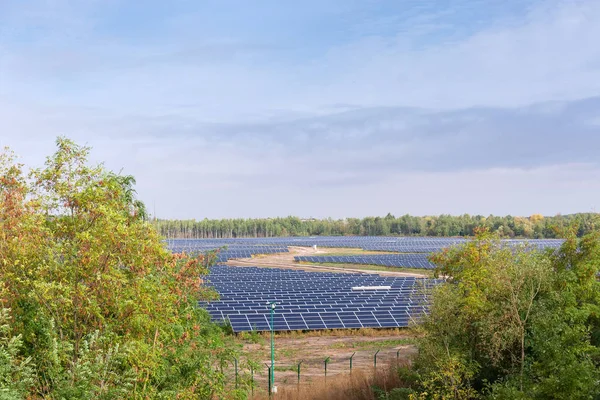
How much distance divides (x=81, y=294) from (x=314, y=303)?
141 feet

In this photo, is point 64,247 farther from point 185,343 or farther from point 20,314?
point 185,343

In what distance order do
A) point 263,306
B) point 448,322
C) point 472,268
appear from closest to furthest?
point 448,322
point 472,268
point 263,306

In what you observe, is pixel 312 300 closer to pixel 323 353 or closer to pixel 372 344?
pixel 372 344

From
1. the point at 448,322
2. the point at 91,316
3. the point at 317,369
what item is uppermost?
the point at 91,316

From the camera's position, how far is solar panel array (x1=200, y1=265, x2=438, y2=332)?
51.2 m

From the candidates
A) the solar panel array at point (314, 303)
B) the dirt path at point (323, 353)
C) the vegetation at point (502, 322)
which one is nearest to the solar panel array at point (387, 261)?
the solar panel array at point (314, 303)

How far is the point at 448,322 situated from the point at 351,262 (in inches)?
3339

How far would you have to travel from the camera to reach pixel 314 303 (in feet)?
190

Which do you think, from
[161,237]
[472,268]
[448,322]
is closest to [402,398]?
[448,322]

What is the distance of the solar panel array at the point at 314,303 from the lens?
5116cm

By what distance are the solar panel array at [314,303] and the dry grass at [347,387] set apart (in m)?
5.71

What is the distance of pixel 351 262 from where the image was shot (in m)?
113

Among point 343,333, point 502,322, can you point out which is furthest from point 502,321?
point 343,333

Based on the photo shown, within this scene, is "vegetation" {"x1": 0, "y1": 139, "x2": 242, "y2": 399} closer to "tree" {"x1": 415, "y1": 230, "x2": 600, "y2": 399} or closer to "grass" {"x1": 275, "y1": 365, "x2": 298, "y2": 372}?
"tree" {"x1": 415, "y1": 230, "x2": 600, "y2": 399}
